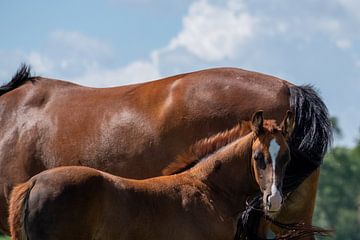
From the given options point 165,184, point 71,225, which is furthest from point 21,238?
point 165,184

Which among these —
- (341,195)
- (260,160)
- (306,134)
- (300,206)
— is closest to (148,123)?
(306,134)

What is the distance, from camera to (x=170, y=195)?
8.66 meters

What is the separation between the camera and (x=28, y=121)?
10.6 m

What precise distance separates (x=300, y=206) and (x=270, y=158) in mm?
1272

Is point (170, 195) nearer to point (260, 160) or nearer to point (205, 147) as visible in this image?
point (205, 147)

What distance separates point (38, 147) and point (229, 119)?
1.91 metres

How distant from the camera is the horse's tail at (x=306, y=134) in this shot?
9555 millimetres

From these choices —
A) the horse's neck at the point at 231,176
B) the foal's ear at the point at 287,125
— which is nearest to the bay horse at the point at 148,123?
the horse's neck at the point at 231,176

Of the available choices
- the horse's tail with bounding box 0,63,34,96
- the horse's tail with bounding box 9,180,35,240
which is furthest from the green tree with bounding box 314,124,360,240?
the horse's tail with bounding box 9,180,35,240

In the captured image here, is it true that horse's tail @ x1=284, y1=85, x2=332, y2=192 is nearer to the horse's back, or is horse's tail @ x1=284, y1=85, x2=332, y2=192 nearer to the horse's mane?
the horse's back

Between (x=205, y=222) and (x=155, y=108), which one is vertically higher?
(x=155, y=108)

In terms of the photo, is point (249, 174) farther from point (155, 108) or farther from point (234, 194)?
point (155, 108)

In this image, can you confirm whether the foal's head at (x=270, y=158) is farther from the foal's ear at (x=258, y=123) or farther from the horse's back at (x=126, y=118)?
the horse's back at (x=126, y=118)

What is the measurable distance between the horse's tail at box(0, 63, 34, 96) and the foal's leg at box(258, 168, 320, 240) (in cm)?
303
